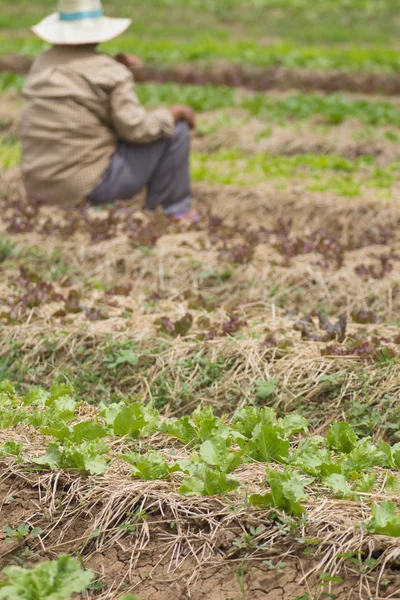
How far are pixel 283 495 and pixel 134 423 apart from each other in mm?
855

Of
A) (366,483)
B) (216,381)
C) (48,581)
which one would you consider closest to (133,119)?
(216,381)

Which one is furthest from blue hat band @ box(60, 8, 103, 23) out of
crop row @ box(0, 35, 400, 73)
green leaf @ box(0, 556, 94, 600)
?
crop row @ box(0, 35, 400, 73)

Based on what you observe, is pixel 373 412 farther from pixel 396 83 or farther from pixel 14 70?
pixel 14 70

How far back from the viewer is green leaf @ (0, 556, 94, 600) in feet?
8.61

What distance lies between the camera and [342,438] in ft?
11.9

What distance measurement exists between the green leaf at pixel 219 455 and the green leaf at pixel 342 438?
18.8 inches

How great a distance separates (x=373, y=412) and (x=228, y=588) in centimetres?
156

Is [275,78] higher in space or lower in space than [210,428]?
lower

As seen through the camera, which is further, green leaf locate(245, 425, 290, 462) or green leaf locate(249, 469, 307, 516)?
green leaf locate(245, 425, 290, 462)

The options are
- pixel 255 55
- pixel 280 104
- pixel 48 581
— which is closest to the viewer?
pixel 48 581

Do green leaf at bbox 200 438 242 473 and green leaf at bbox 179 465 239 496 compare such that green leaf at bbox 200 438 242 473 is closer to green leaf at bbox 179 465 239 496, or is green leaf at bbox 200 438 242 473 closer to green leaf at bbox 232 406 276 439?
green leaf at bbox 179 465 239 496

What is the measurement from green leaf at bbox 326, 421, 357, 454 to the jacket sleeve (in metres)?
3.66

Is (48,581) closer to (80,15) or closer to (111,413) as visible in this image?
(111,413)

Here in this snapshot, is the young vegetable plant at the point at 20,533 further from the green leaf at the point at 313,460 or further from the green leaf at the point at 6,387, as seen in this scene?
the green leaf at the point at 6,387
